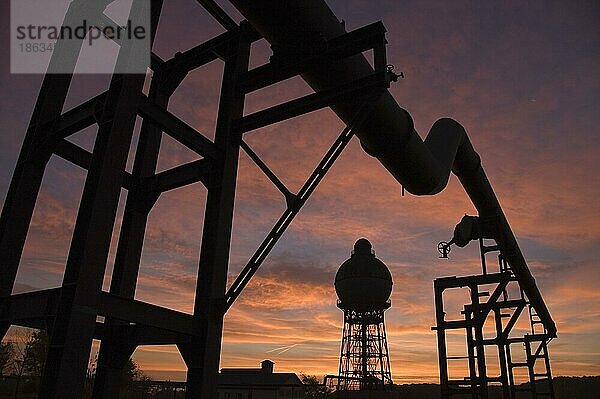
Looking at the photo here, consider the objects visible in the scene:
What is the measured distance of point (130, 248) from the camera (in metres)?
6.85

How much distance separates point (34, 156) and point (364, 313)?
2754cm

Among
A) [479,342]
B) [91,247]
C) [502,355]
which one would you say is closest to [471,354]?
[479,342]

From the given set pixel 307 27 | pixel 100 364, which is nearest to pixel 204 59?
pixel 307 27

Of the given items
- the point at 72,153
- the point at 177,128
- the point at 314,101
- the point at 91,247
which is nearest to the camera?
the point at 91,247

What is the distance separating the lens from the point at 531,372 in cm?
1934

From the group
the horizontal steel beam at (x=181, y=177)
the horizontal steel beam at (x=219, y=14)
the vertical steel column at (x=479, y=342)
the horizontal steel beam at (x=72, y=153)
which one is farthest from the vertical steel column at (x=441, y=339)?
the horizontal steel beam at (x=72, y=153)

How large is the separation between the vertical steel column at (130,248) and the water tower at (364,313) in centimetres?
2398

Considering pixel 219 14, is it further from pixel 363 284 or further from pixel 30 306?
pixel 363 284

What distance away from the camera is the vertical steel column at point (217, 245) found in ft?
18.6

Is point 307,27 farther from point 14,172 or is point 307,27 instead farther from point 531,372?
point 531,372

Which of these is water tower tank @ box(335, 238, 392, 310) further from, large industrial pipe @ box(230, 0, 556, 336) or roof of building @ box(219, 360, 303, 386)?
roof of building @ box(219, 360, 303, 386)

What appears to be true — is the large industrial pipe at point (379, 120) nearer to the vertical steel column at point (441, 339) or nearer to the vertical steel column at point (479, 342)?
the vertical steel column at point (479, 342)

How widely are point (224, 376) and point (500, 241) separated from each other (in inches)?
1647

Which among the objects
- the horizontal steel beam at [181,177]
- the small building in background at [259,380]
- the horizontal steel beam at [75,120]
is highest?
the horizontal steel beam at [75,120]
